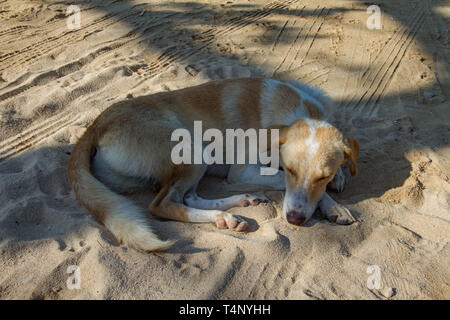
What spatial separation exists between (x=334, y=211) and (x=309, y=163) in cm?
46

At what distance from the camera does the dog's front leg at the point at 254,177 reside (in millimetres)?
3361

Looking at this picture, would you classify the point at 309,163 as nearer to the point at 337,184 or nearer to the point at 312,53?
the point at 337,184

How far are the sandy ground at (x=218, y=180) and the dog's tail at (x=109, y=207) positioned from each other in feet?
0.29

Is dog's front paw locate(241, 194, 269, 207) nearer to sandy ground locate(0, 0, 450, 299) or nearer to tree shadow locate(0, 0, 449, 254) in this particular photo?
sandy ground locate(0, 0, 450, 299)

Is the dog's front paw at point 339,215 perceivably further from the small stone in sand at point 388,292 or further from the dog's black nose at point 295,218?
the small stone in sand at point 388,292

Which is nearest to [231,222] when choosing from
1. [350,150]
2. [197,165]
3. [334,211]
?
[197,165]

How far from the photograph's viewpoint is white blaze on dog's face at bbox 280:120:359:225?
9.26ft

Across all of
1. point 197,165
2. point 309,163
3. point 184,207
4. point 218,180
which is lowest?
point 218,180

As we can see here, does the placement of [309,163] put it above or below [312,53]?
above

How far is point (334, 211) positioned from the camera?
118 inches

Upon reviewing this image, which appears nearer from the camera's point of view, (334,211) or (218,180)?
(334,211)

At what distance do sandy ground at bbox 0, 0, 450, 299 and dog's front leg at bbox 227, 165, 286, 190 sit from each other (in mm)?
100

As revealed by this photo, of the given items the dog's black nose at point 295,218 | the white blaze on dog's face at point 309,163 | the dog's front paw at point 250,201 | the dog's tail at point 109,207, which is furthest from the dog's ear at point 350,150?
the dog's tail at point 109,207
